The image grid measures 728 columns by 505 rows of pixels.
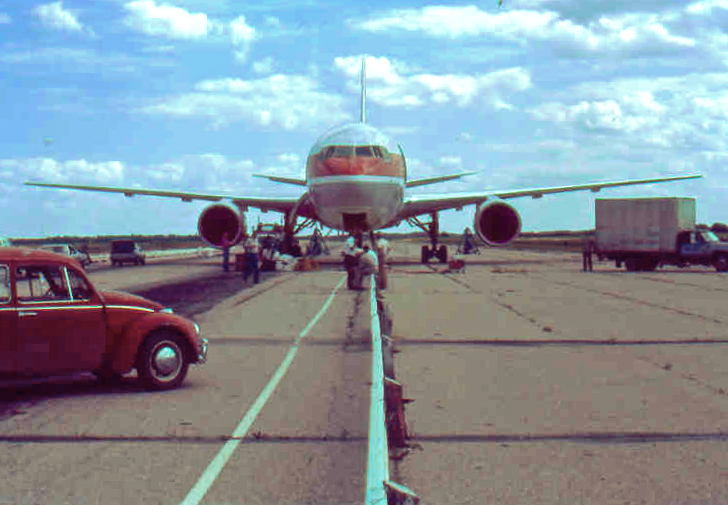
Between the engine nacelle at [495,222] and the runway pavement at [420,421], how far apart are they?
1964 cm

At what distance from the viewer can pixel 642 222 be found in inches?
1451

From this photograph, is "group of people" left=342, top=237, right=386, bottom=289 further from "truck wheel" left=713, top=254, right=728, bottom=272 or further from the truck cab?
"truck wheel" left=713, top=254, right=728, bottom=272

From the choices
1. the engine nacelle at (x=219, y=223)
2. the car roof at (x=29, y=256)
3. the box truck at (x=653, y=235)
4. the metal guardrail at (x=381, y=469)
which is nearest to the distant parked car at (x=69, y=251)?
the engine nacelle at (x=219, y=223)

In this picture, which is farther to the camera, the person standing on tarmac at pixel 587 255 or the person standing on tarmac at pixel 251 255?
the person standing on tarmac at pixel 587 255

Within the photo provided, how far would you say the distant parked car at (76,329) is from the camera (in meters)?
8.70

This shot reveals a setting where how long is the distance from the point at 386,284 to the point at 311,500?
21425 mm

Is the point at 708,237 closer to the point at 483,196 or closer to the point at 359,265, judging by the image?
the point at 483,196

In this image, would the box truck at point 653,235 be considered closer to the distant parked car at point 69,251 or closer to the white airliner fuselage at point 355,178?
the white airliner fuselage at point 355,178

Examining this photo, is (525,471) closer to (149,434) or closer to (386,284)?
(149,434)

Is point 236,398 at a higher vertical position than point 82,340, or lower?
lower

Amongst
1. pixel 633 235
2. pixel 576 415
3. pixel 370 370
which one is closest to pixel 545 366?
pixel 370 370

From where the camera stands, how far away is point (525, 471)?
6.23 meters

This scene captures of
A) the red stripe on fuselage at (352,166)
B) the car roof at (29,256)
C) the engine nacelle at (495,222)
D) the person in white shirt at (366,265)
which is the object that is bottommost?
the person in white shirt at (366,265)

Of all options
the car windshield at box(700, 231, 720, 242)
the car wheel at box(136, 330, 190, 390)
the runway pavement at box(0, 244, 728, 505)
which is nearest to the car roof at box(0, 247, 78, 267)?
the car wheel at box(136, 330, 190, 390)
